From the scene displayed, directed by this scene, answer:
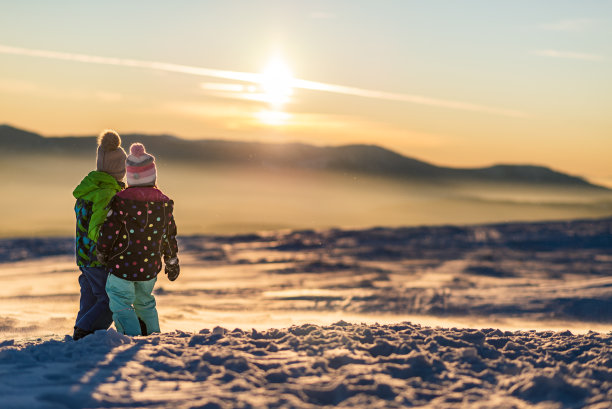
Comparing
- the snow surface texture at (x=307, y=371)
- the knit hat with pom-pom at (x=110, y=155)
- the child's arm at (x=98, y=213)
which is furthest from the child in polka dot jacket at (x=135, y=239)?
the snow surface texture at (x=307, y=371)

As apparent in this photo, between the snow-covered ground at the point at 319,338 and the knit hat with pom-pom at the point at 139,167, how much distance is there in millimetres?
1140

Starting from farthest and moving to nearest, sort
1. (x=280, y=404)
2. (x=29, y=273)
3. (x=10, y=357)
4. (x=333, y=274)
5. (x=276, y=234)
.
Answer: (x=276, y=234)
(x=333, y=274)
(x=29, y=273)
(x=10, y=357)
(x=280, y=404)

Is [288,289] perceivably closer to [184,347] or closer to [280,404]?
[184,347]

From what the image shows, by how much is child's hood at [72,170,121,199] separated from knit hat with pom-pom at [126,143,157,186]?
8.4 inches

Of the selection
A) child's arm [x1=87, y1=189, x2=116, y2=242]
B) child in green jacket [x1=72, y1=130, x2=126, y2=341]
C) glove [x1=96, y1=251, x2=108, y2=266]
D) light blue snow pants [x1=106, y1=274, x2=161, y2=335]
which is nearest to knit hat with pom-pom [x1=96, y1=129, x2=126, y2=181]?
child in green jacket [x1=72, y1=130, x2=126, y2=341]

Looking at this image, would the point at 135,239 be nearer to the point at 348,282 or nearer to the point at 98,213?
the point at 98,213

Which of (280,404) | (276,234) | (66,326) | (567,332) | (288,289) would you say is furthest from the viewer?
(276,234)

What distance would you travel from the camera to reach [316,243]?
67.6 ft

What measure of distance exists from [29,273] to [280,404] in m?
9.88

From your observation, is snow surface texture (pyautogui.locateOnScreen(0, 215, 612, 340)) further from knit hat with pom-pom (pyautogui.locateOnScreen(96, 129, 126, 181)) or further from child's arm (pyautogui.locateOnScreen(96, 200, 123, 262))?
knit hat with pom-pom (pyautogui.locateOnScreen(96, 129, 126, 181))

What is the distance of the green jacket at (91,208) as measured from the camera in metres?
5.07

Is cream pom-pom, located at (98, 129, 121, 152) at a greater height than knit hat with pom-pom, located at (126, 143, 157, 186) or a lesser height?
greater

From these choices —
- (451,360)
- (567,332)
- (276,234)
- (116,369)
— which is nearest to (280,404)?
(116,369)

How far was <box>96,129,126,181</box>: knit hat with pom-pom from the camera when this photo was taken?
5266 millimetres
